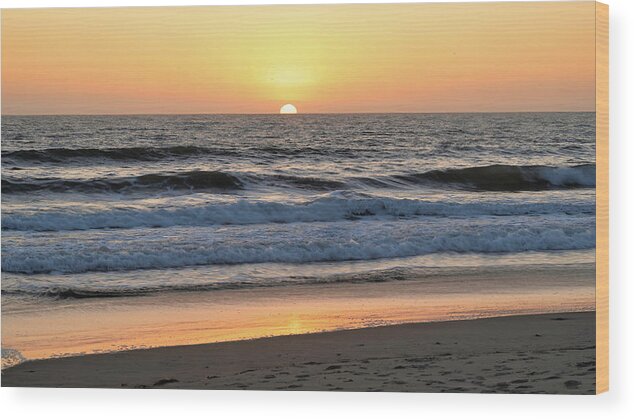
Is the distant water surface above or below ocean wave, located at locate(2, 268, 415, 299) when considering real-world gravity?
above

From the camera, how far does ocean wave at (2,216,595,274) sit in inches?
272

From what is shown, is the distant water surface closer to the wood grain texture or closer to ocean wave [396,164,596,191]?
ocean wave [396,164,596,191]

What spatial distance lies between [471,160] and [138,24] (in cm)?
197

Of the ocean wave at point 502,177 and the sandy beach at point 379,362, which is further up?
the ocean wave at point 502,177

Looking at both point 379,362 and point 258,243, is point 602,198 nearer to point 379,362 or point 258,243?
point 379,362

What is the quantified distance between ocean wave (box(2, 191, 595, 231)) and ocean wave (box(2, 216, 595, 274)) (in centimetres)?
5

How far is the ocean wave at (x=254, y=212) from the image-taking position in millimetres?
6918

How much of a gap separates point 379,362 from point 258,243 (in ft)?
3.07

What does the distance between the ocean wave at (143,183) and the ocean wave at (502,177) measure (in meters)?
1.01

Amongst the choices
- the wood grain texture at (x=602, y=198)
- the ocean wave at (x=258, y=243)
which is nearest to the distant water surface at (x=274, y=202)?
the ocean wave at (x=258, y=243)

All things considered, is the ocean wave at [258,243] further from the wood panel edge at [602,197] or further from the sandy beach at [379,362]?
the sandy beach at [379,362]

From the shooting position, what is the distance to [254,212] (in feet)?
23.2

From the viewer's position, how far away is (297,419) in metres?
6.73

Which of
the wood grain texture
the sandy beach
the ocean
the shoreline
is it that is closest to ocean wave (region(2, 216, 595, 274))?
the ocean
